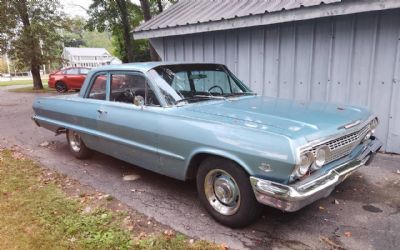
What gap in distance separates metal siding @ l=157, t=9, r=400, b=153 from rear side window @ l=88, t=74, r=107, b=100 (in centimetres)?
350

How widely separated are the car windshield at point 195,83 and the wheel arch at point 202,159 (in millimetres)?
780

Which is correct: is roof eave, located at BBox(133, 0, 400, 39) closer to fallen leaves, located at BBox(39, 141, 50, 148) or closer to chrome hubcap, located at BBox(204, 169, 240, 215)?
chrome hubcap, located at BBox(204, 169, 240, 215)

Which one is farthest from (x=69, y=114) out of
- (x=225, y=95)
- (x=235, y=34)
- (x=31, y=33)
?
(x=31, y=33)

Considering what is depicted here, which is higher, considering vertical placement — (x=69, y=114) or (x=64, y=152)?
(x=69, y=114)

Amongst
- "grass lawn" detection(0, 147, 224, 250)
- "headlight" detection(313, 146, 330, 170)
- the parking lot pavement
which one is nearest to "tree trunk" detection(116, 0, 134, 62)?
the parking lot pavement

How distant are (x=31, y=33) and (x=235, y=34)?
1589 centimetres

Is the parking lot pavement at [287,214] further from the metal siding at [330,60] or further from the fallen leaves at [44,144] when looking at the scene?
the fallen leaves at [44,144]

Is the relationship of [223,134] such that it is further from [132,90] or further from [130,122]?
[132,90]

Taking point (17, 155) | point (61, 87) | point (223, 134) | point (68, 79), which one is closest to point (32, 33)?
point (68, 79)

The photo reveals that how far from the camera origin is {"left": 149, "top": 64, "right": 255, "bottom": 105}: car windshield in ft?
13.6

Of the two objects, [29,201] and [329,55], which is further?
[329,55]

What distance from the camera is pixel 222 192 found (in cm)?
347

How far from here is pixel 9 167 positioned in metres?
5.54

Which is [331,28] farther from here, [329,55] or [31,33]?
[31,33]
